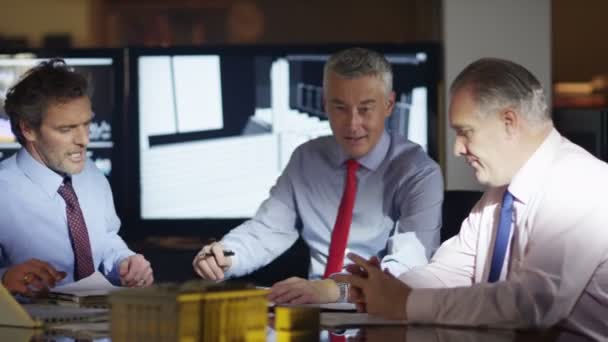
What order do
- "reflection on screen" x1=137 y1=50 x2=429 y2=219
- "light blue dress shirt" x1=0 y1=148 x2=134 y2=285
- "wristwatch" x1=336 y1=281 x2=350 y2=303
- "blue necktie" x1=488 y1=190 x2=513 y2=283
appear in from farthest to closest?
"reflection on screen" x1=137 y1=50 x2=429 y2=219
"light blue dress shirt" x1=0 y1=148 x2=134 y2=285
"wristwatch" x1=336 y1=281 x2=350 y2=303
"blue necktie" x1=488 y1=190 x2=513 y2=283

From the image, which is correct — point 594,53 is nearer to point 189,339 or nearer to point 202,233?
point 202,233

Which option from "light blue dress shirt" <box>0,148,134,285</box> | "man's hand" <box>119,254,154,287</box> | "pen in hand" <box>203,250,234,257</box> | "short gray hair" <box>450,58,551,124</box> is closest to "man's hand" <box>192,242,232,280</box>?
"pen in hand" <box>203,250,234,257</box>

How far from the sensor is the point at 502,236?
9.20 ft

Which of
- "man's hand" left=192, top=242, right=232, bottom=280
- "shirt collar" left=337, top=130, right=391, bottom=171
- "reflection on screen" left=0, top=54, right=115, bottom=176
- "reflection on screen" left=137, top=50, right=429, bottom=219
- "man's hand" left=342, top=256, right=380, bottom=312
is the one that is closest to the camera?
"man's hand" left=342, top=256, right=380, bottom=312

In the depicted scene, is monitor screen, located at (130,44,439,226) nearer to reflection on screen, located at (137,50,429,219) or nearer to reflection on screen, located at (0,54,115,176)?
reflection on screen, located at (137,50,429,219)

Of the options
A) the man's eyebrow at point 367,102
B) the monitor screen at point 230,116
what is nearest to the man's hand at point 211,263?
the man's eyebrow at point 367,102

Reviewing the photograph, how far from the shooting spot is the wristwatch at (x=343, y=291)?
2.90m

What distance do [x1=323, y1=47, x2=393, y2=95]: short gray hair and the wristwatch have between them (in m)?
0.76

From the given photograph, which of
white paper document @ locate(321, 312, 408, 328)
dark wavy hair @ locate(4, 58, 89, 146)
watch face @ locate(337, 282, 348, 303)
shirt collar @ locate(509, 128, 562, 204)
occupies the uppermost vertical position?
dark wavy hair @ locate(4, 58, 89, 146)

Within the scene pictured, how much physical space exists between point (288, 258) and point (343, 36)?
4.08m

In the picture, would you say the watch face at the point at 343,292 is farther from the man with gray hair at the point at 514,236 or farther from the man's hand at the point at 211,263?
the man's hand at the point at 211,263

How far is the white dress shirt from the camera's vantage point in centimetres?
249

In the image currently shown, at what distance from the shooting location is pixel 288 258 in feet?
12.4

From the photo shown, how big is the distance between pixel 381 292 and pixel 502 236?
16.0 inches
